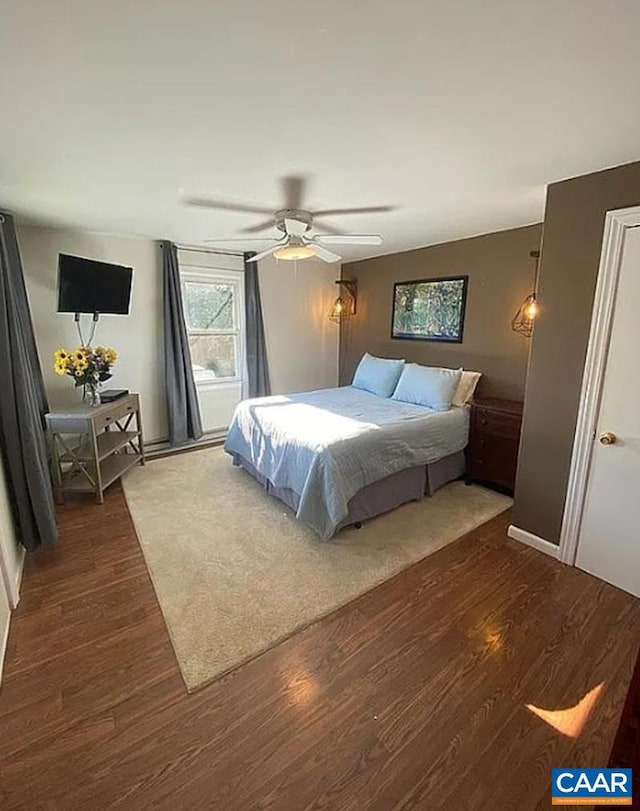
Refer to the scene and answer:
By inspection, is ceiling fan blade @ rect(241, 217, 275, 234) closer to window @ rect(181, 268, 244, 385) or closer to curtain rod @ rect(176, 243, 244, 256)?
curtain rod @ rect(176, 243, 244, 256)

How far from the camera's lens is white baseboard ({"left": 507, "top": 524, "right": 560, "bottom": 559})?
246cm

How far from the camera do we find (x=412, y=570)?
2.32 metres

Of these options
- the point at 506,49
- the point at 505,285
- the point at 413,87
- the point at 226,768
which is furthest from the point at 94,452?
the point at 505,285

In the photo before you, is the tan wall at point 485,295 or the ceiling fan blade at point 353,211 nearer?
the ceiling fan blade at point 353,211

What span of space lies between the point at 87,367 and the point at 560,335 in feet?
11.8

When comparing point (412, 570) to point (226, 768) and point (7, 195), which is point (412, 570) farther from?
point (7, 195)

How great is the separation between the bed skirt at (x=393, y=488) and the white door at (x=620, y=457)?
114 centimetres

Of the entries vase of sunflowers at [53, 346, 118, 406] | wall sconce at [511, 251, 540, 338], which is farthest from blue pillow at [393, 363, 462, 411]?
vase of sunflowers at [53, 346, 118, 406]

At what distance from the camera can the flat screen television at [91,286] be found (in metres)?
3.12

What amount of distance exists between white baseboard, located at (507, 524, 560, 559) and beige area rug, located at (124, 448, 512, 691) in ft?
0.83

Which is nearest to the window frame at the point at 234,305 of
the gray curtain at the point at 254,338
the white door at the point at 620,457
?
the gray curtain at the point at 254,338

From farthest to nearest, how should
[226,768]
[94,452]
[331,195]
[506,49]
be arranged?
[94,452] < [331,195] < [226,768] < [506,49]

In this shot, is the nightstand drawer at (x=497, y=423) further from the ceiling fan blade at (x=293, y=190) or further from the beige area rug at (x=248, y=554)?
the ceiling fan blade at (x=293, y=190)

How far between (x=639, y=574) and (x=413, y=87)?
8.61ft
